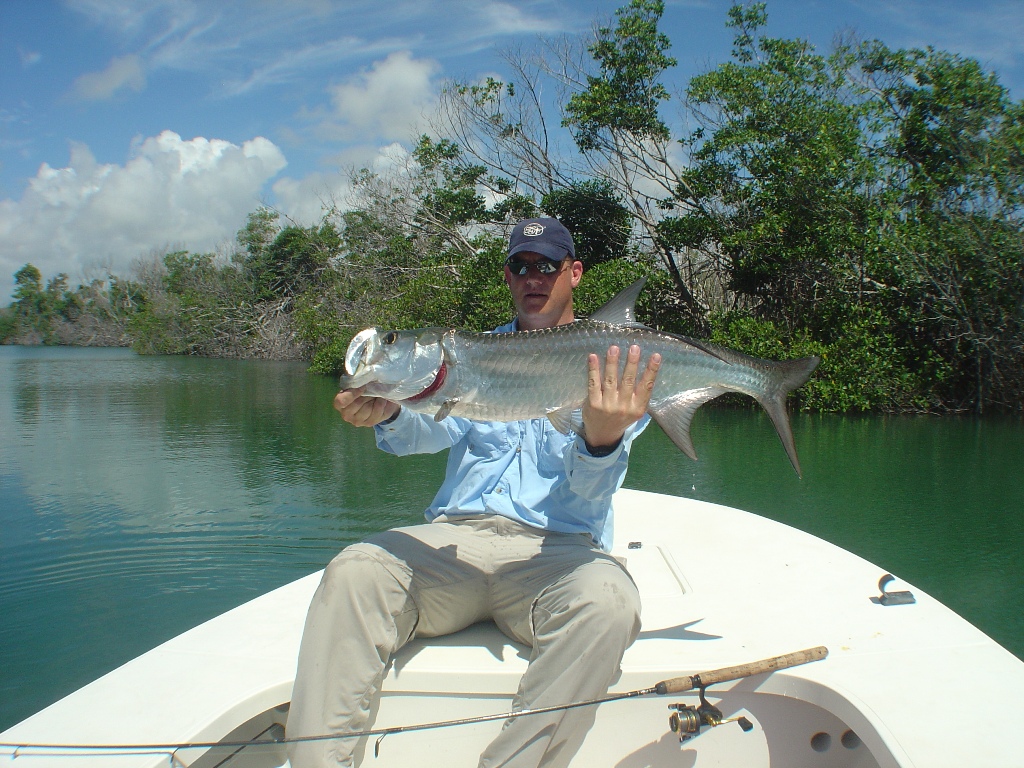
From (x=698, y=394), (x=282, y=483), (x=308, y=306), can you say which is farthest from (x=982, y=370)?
(x=308, y=306)

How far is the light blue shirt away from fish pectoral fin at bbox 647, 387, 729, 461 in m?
0.17

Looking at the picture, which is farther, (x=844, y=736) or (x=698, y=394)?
(x=698, y=394)

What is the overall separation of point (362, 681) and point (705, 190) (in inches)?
711

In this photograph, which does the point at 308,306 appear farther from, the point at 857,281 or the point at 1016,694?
the point at 1016,694

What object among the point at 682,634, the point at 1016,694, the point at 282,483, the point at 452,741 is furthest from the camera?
the point at 282,483

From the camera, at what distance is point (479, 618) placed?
2.99 meters

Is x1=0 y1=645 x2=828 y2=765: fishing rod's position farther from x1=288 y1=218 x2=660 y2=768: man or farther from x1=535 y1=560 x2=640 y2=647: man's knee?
x1=535 y1=560 x2=640 y2=647: man's knee

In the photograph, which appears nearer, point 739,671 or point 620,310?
point 739,671

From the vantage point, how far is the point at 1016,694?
7.68ft

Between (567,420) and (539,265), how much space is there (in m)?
0.84

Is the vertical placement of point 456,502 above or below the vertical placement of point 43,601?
above

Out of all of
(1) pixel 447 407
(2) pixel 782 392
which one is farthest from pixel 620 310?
(1) pixel 447 407

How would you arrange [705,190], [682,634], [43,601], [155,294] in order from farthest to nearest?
1. [155,294]
2. [705,190]
3. [43,601]
4. [682,634]

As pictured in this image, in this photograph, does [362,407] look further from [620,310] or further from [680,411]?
[680,411]
